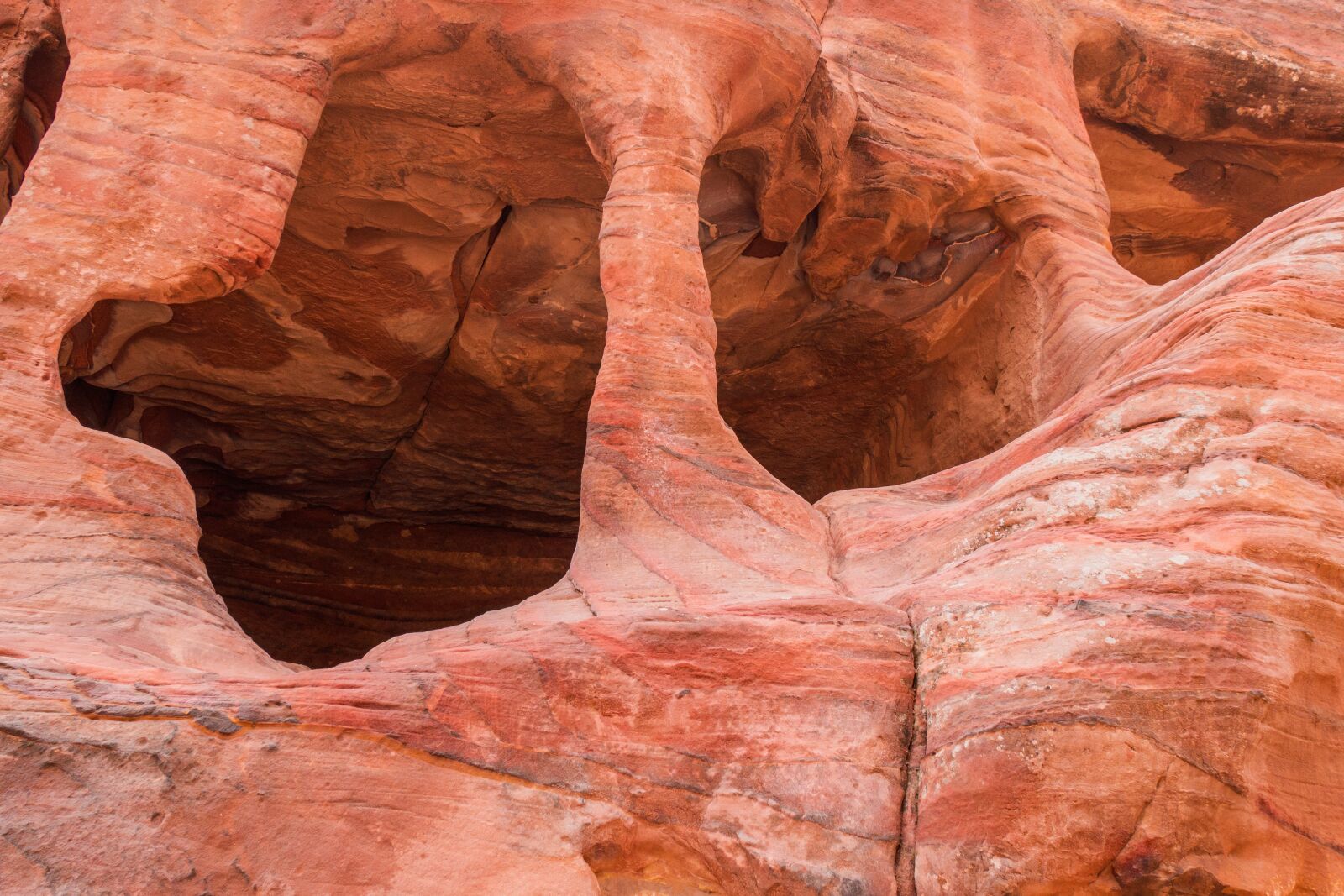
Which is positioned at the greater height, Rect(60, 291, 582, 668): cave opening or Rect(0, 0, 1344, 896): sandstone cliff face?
Rect(0, 0, 1344, 896): sandstone cliff face

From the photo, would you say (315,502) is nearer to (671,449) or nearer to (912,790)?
(671,449)

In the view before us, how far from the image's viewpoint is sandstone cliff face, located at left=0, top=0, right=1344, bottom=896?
3.09 m

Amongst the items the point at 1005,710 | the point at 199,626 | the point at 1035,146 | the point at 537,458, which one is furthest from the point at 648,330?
the point at 537,458

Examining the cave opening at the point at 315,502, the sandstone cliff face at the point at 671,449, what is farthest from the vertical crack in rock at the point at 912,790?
the cave opening at the point at 315,502

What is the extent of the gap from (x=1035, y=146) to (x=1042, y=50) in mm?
942

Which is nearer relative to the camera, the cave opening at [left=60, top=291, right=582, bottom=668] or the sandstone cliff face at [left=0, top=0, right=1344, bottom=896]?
the sandstone cliff face at [left=0, top=0, right=1344, bottom=896]

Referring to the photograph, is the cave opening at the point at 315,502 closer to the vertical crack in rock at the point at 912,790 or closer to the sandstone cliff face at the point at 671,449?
the sandstone cliff face at the point at 671,449

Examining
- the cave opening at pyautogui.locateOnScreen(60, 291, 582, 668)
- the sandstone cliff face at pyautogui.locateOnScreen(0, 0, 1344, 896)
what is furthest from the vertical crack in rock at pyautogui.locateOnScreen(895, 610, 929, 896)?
the cave opening at pyautogui.locateOnScreen(60, 291, 582, 668)

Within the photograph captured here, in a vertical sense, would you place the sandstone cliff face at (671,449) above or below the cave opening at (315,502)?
above

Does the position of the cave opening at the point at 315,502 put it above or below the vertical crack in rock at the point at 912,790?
below

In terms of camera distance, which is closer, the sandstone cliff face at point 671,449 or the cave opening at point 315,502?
the sandstone cliff face at point 671,449

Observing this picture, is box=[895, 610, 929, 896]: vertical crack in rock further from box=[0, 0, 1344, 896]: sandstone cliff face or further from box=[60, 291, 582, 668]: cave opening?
box=[60, 291, 582, 668]: cave opening

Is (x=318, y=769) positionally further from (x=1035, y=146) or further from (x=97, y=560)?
(x=1035, y=146)

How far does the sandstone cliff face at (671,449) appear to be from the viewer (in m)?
3.09
